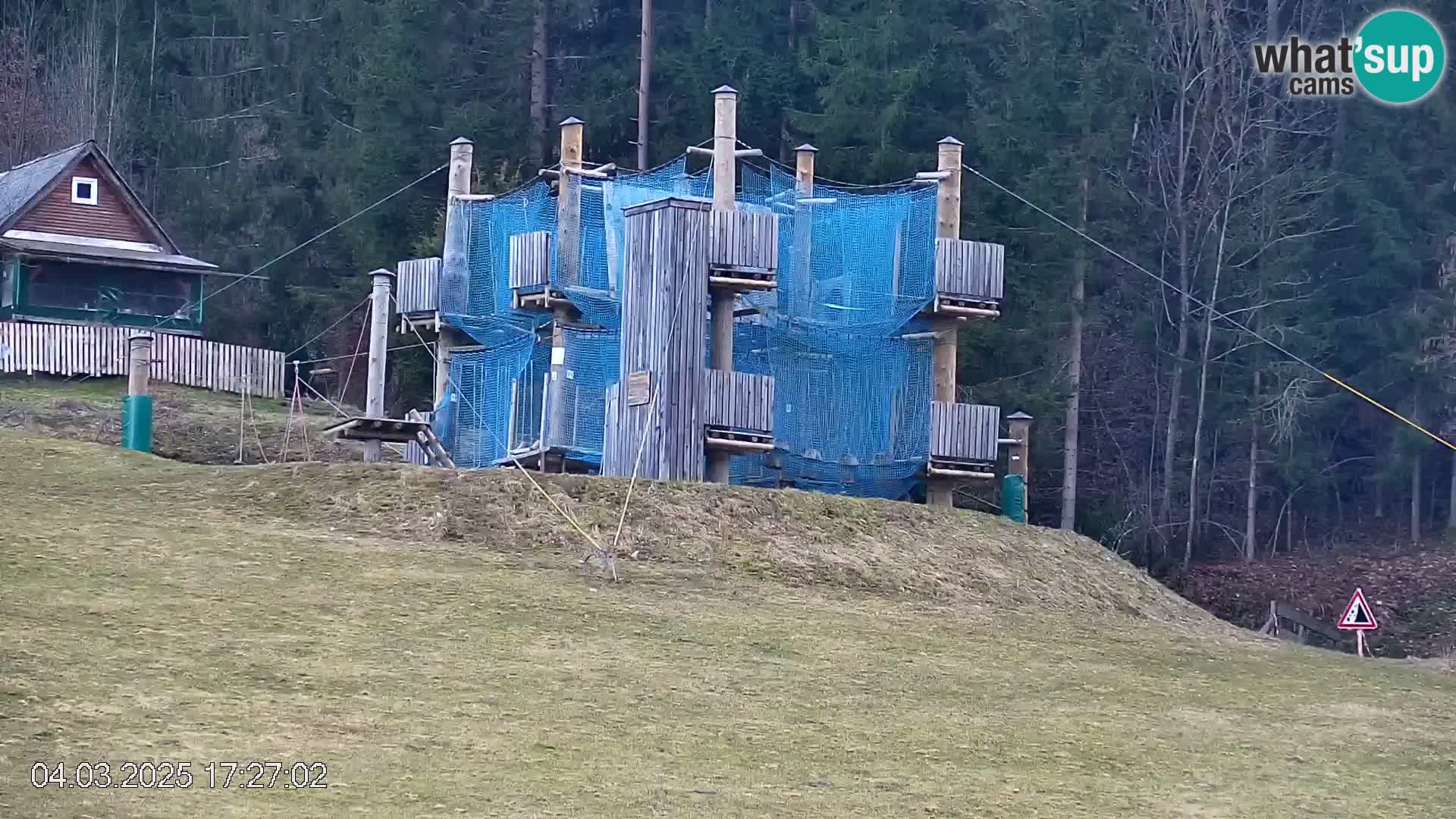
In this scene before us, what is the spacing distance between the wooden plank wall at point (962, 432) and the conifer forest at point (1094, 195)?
1032cm

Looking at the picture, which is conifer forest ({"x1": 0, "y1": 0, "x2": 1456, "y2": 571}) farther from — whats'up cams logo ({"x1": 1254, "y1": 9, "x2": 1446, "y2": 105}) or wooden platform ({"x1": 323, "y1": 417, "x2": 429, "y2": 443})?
wooden platform ({"x1": 323, "y1": 417, "x2": 429, "y2": 443})

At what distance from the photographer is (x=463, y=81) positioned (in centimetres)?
4831

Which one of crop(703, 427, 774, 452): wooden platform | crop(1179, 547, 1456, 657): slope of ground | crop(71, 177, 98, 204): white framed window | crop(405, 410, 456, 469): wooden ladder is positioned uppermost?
crop(71, 177, 98, 204): white framed window

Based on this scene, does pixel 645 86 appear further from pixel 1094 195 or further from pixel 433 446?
pixel 433 446

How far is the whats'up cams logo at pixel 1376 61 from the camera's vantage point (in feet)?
144

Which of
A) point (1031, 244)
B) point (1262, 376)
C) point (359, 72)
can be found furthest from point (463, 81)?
point (1262, 376)

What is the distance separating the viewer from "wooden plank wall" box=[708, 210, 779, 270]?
27453 millimetres

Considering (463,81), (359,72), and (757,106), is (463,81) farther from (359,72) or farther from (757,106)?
(757,106)

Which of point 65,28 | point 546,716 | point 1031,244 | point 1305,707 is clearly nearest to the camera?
point 546,716

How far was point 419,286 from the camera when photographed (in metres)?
31.9

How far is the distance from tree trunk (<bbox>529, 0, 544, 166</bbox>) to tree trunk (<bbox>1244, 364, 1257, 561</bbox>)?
17229 mm

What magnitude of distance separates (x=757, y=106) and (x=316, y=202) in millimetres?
11989

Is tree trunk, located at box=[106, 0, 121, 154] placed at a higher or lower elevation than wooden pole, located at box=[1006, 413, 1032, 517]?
higher

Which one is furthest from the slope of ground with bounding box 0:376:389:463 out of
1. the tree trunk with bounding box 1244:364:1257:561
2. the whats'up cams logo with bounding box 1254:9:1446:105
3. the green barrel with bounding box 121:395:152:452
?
the whats'up cams logo with bounding box 1254:9:1446:105
